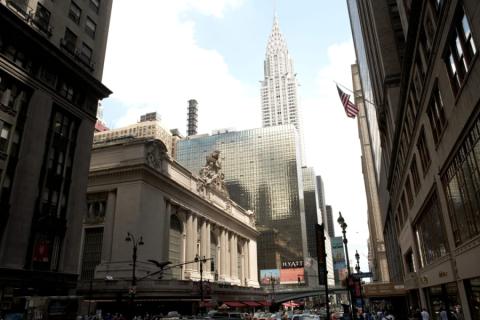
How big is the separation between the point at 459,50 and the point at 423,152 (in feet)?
37.3

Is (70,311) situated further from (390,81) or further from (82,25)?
(390,81)

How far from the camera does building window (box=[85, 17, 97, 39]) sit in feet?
130

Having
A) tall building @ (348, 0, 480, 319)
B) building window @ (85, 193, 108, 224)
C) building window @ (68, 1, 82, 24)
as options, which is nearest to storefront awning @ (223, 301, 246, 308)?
building window @ (85, 193, 108, 224)

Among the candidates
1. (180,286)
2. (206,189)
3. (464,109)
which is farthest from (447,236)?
(206,189)

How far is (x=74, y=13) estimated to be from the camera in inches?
1495

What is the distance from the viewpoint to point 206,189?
77.1 metres

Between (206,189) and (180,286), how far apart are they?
85.6 feet

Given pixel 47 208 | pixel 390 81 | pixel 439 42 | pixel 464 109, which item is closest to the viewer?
pixel 464 109

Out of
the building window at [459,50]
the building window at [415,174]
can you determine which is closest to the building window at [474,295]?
the building window at [459,50]

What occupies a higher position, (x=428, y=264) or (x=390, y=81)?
(x=390, y=81)

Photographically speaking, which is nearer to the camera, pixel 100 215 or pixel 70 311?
pixel 70 311

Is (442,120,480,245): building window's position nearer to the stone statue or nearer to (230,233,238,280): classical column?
the stone statue

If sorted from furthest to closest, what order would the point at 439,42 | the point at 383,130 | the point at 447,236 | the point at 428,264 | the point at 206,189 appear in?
the point at 206,189 < the point at 383,130 < the point at 428,264 < the point at 447,236 < the point at 439,42

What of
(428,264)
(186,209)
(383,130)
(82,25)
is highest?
(82,25)
